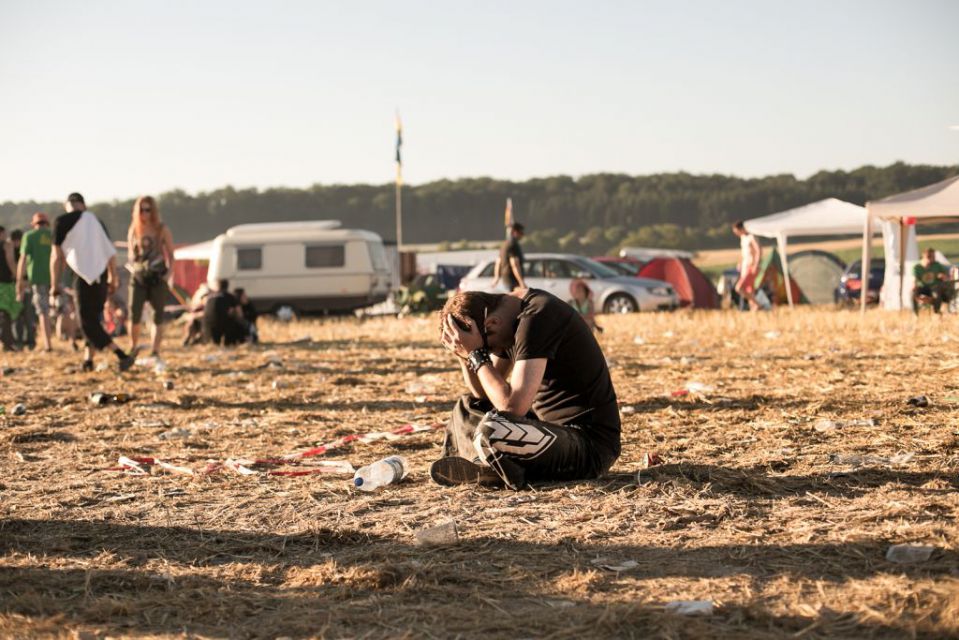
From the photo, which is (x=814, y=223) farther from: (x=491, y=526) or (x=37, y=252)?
(x=491, y=526)

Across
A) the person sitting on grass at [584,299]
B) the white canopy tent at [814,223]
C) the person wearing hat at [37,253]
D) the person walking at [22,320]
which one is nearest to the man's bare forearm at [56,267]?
the person wearing hat at [37,253]

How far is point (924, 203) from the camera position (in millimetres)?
17516

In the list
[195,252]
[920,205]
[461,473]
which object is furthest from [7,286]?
[195,252]

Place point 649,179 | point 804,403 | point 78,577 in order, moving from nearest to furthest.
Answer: point 78,577, point 804,403, point 649,179

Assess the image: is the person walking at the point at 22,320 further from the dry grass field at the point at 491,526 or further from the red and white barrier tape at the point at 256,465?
the red and white barrier tape at the point at 256,465

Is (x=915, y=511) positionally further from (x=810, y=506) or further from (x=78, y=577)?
(x=78, y=577)

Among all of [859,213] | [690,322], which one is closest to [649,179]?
[859,213]

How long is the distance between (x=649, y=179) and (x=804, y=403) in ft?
331

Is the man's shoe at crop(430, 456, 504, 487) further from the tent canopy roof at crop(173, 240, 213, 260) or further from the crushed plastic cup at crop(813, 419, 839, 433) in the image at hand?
the tent canopy roof at crop(173, 240, 213, 260)

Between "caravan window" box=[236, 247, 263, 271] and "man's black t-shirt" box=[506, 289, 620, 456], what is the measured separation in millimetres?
22837

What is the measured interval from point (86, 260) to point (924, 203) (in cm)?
1285

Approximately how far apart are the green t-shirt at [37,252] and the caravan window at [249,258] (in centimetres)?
1312

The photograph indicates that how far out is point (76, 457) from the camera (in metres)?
6.38

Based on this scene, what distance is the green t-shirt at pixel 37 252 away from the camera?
45.0ft
